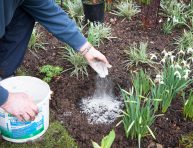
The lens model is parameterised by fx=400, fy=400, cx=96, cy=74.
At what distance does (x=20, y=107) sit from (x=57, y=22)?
2.51 feet

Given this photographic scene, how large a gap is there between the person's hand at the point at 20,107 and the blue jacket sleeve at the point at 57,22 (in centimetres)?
64

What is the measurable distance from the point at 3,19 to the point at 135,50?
58.7 inches

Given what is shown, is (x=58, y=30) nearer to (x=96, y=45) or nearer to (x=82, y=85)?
(x=82, y=85)

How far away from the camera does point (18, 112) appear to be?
2.23 m

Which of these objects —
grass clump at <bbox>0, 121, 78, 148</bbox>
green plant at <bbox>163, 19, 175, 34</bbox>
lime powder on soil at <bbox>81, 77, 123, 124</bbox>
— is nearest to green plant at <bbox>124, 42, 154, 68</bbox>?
lime powder on soil at <bbox>81, 77, 123, 124</bbox>

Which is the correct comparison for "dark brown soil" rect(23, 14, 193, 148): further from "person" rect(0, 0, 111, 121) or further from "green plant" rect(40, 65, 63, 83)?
"person" rect(0, 0, 111, 121)

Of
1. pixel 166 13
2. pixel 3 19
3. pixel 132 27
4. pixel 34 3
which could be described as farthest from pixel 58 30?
pixel 166 13

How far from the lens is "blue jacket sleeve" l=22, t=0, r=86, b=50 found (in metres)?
2.72

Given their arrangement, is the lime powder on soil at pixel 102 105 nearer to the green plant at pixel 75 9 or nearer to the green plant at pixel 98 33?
the green plant at pixel 98 33

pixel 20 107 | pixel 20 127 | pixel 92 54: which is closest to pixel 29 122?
pixel 20 127

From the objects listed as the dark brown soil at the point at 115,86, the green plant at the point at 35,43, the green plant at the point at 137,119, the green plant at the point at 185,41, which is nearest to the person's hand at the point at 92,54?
the green plant at the point at 137,119

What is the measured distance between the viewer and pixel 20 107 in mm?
2219

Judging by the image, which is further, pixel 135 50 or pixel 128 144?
pixel 135 50

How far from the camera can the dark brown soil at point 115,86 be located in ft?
8.96
